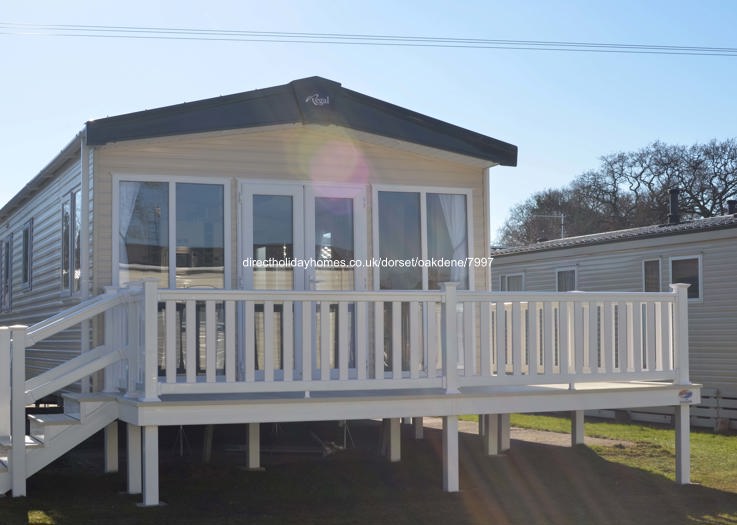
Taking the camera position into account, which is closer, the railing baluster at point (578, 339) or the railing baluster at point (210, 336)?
the railing baluster at point (210, 336)

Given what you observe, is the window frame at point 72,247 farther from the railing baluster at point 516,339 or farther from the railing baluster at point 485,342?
the railing baluster at point 516,339

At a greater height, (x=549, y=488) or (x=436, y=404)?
(x=436, y=404)

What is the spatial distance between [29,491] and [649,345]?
237 inches

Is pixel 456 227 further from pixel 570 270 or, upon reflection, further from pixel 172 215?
pixel 570 270

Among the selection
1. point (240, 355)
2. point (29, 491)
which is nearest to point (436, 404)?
point (240, 355)

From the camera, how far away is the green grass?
10492 mm

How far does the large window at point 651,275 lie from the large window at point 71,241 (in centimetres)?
1124

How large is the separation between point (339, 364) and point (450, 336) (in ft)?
3.40

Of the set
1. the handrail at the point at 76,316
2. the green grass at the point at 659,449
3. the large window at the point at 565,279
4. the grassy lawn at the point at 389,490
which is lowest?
the green grass at the point at 659,449

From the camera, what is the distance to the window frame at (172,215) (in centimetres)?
954

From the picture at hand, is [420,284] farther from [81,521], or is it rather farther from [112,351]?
[81,521]

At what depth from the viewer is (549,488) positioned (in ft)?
30.8

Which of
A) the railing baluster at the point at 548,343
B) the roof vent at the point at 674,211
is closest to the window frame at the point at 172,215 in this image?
the railing baluster at the point at 548,343

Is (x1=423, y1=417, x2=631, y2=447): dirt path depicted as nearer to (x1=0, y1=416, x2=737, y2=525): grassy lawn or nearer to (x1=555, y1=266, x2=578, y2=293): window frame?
(x1=0, y1=416, x2=737, y2=525): grassy lawn
